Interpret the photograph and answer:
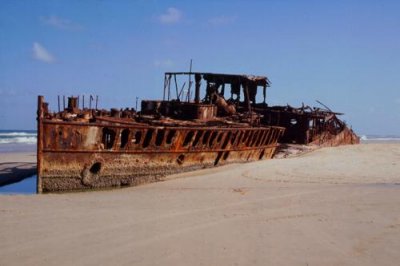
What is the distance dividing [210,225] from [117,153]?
15.5ft

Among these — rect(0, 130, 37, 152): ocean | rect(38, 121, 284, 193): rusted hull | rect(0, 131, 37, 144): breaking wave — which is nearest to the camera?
rect(38, 121, 284, 193): rusted hull

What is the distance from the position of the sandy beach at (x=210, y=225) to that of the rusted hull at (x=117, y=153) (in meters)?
0.51

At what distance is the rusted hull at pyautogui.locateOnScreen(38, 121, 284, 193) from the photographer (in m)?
9.92

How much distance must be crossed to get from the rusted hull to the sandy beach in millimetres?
507

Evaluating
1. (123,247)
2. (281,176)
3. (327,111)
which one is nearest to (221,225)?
(123,247)

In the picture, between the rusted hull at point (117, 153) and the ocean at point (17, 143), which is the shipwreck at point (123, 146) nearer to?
the rusted hull at point (117, 153)

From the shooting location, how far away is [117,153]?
1087 cm

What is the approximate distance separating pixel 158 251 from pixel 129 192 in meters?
4.81

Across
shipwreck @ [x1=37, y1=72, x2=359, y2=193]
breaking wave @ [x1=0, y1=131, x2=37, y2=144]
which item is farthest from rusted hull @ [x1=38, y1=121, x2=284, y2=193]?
breaking wave @ [x1=0, y1=131, x2=37, y2=144]

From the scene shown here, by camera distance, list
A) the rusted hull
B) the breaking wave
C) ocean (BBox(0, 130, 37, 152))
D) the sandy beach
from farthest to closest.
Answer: the breaking wave < ocean (BBox(0, 130, 37, 152)) < the rusted hull < the sandy beach

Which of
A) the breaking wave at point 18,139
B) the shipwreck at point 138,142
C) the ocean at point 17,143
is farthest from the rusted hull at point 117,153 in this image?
the breaking wave at point 18,139

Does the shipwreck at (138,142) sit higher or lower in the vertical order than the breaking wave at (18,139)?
higher

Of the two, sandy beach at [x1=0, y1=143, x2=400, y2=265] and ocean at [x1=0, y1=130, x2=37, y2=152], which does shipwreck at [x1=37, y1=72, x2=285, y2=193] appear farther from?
ocean at [x1=0, y1=130, x2=37, y2=152]

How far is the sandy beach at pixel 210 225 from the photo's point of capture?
5207 millimetres
